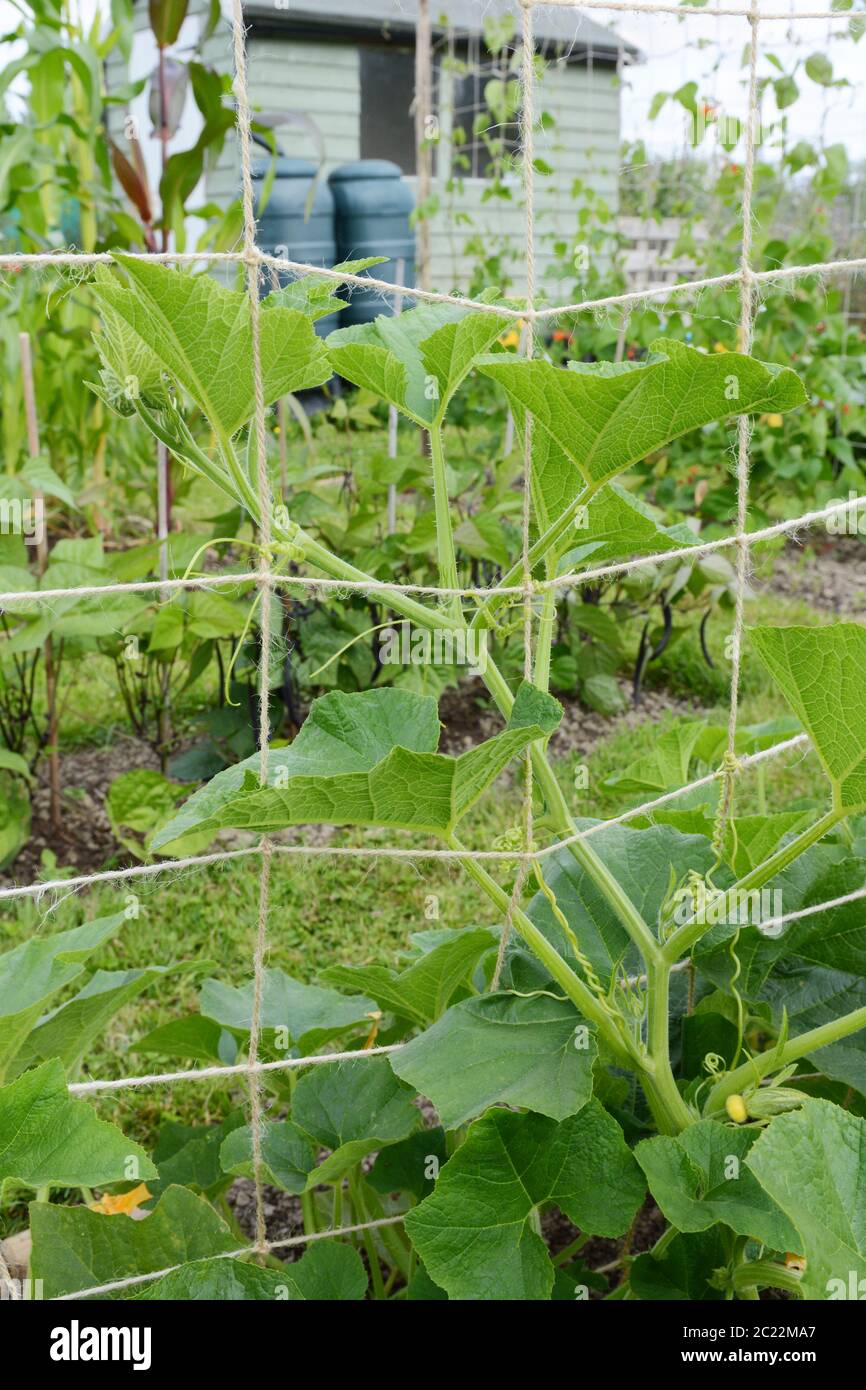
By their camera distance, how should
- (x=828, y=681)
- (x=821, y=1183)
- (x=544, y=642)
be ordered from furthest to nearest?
(x=544, y=642) < (x=828, y=681) < (x=821, y=1183)

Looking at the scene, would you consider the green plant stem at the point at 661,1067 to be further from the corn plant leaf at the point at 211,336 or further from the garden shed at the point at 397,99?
the garden shed at the point at 397,99

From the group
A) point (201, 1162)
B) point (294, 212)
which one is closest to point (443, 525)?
point (201, 1162)

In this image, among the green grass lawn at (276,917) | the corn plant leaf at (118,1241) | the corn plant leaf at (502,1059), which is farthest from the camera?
the green grass lawn at (276,917)

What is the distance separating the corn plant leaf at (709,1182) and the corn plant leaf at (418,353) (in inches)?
28.0

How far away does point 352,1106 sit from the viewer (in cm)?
135

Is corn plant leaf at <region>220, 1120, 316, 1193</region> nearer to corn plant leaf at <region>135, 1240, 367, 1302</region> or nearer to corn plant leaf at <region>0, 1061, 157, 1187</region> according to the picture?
corn plant leaf at <region>135, 1240, 367, 1302</region>

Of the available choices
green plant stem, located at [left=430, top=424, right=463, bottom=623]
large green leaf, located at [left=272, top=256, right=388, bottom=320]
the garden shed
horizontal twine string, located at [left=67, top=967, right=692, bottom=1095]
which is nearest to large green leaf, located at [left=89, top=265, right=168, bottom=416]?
large green leaf, located at [left=272, top=256, right=388, bottom=320]

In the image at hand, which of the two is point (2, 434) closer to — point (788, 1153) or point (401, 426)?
point (401, 426)

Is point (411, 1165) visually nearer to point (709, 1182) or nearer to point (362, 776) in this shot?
point (709, 1182)

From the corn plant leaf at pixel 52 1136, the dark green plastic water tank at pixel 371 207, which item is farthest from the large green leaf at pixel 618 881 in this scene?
the dark green plastic water tank at pixel 371 207

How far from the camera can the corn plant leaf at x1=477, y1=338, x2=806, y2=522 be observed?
3.48ft

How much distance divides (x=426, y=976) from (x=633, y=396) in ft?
1.97

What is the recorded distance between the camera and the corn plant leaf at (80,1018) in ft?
4.35

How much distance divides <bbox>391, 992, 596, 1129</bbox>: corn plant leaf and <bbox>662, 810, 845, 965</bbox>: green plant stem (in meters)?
0.12
